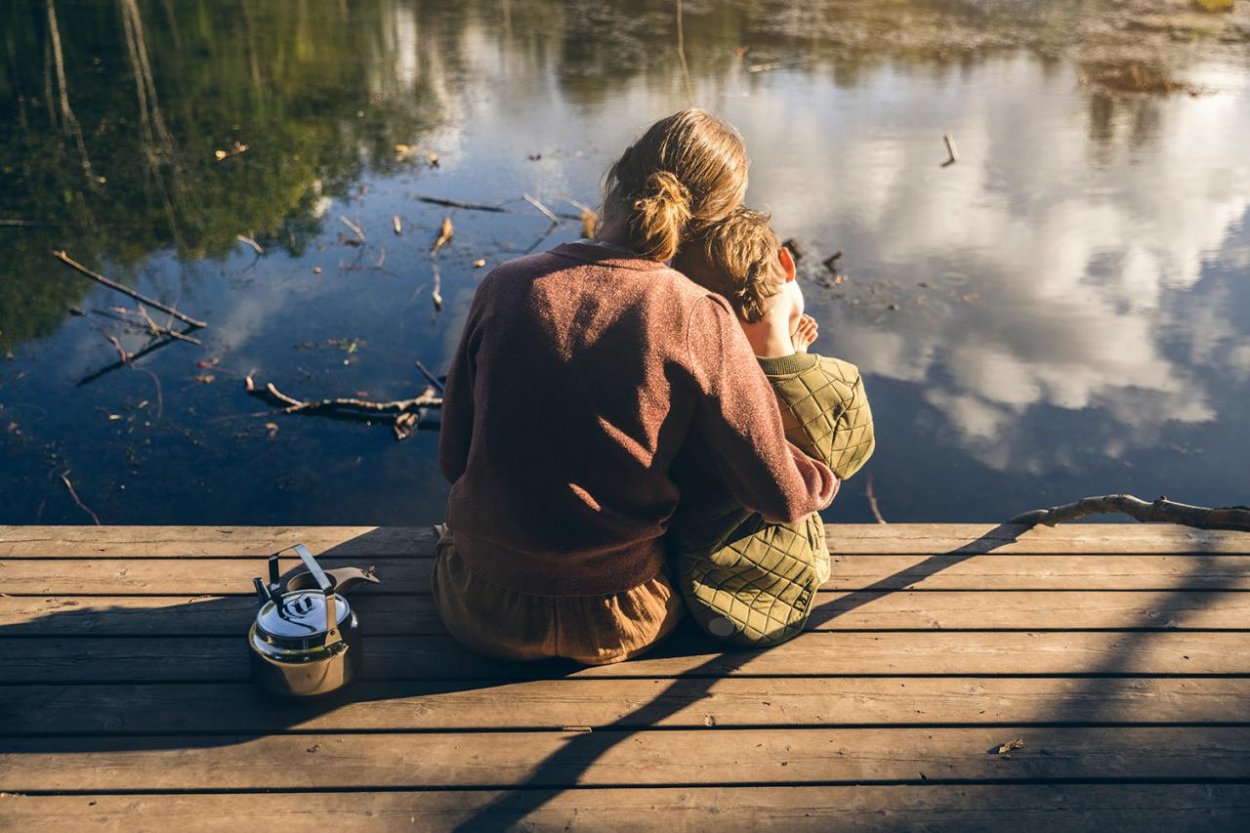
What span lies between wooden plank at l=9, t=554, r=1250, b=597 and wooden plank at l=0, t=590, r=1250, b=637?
0.04m

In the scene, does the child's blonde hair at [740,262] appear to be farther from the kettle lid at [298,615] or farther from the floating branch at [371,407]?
the floating branch at [371,407]

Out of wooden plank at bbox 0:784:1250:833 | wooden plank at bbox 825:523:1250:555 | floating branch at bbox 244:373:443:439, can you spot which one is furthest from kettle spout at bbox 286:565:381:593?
floating branch at bbox 244:373:443:439

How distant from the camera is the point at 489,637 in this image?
7.20 ft

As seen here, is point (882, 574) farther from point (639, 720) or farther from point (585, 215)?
point (585, 215)

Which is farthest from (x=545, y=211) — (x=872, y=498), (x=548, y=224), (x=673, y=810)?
(x=673, y=810)

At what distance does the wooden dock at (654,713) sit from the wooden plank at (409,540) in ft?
0.06

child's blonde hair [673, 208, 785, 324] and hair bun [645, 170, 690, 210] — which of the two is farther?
child's blonde hair [673, 208, 785, 324]

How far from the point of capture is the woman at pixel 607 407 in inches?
75.5

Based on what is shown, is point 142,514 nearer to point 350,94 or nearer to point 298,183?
point 298,183

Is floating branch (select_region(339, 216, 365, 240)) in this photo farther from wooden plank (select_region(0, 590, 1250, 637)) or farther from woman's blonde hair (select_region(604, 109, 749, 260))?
woman's blonde hair (select_region(604, 109, 749, 260))

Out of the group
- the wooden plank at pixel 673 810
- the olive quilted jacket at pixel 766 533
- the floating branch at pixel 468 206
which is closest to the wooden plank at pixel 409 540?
the olive quilted jacket at pixel 766 533

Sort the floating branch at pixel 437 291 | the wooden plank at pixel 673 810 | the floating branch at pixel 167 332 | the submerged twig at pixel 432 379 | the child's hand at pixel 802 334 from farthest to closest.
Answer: the floating branch at pixel 437 291 < the floating branch at pixel 167 332 < the submerged twig at pixel 432 379 < the child's hand at pixel 802 334 < the wooden plank at pixel 673 810

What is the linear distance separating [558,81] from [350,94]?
200cm

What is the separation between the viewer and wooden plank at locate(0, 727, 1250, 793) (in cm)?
192
